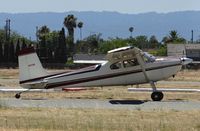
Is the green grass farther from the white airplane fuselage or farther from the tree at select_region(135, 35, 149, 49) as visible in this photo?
the tree at select_region(135, 35, 149, 49)

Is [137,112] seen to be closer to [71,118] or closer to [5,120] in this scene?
[71,118]

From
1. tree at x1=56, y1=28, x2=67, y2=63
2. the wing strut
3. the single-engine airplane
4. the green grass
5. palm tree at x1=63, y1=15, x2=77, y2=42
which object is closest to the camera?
the green grass

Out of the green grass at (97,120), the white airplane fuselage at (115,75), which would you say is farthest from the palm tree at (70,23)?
the green grass at (97,120)

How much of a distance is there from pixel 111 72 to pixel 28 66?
3.74 metres

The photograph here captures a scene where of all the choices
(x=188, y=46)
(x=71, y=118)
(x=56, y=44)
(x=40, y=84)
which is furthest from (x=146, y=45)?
(x=71, y=118)

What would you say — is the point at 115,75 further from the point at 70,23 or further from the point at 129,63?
the point at 70,23

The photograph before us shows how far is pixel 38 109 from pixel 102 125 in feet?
18.1

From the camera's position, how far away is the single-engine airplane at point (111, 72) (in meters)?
24.4

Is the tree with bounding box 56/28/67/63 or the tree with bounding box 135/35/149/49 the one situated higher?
the tree with bounding box 56/28/67/63

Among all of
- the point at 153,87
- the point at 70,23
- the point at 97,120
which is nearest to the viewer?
the point at 97,120

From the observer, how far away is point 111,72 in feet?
80.9

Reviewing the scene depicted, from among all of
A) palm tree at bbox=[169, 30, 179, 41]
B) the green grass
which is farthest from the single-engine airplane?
palm tree at bbox=[169, 30, 179, 41]

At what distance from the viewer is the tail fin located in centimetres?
2501

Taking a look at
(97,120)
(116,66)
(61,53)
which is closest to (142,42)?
(61,53)
